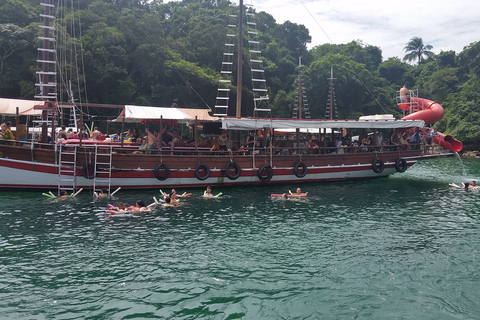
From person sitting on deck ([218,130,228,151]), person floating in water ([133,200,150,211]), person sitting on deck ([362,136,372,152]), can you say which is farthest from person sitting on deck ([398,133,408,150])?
person floating in water ([133,200,150,211])

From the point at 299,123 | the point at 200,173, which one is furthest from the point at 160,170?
the point at 299,123

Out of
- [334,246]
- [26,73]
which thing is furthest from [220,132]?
[26,73]

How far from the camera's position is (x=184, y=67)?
47969 mm

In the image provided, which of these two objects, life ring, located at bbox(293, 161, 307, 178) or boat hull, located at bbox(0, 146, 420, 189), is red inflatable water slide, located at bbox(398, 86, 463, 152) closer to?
boat hull, located at bbox(0, 146, 420, 189)

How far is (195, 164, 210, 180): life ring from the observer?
1975 centimetres

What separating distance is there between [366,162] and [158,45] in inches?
1345

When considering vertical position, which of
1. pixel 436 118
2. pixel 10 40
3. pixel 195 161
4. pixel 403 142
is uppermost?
pixel 10 40

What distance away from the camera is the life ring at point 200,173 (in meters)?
19.8

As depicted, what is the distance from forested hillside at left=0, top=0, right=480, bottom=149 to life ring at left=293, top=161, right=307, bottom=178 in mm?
27088

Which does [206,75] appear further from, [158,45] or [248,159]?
[248,159]

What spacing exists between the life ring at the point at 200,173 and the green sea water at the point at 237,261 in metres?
2.81

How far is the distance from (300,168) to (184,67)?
30.5m

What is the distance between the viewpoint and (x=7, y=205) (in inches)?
607

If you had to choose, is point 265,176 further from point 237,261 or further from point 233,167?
point 237,261
